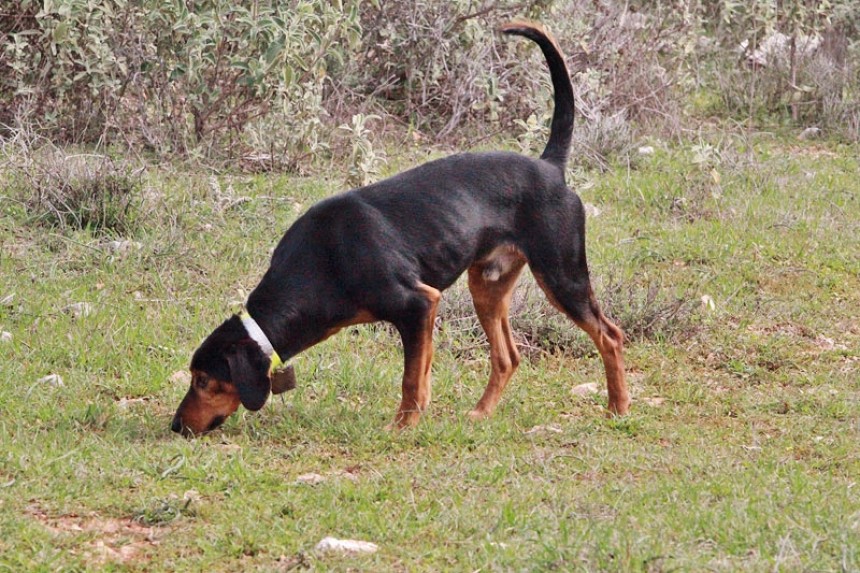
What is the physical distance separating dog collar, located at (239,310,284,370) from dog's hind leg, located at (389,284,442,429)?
51 cm

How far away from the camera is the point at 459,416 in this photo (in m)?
5.68

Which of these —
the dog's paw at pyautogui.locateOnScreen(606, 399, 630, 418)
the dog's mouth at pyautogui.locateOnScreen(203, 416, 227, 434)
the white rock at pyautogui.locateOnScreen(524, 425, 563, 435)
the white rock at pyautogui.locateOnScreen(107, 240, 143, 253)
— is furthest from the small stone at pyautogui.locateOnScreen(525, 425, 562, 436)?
the white rock at pyautogui.locateOnScreen(107, 240, 143, 253)

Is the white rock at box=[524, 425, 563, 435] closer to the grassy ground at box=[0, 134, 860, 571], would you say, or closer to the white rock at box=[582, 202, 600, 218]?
the grassy ground at box=[0, 134, 860, 571]

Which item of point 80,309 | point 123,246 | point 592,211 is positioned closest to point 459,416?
point 80,309

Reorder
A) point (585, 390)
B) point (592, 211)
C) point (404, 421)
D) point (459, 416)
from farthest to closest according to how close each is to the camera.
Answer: point (592, 211) → point (585, 390) → point (459, 416) → point (404, 421)

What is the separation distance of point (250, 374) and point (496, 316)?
135 centimetres

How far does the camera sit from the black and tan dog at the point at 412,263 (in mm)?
5348

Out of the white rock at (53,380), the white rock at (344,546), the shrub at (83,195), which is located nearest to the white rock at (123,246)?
the shrub at (83,195)

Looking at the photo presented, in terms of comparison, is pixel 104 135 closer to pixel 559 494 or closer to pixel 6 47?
pixel 6 47

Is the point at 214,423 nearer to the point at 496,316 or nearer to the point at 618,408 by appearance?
the point at 496,316

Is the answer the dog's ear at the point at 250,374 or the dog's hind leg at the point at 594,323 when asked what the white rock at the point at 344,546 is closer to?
the dog's ear at the point at 250,374

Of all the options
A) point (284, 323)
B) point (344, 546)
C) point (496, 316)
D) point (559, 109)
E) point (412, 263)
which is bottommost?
point (344, 546)

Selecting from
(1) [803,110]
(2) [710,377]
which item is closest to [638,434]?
(2) [710,377]

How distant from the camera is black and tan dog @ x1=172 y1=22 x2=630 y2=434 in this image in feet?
17.5
